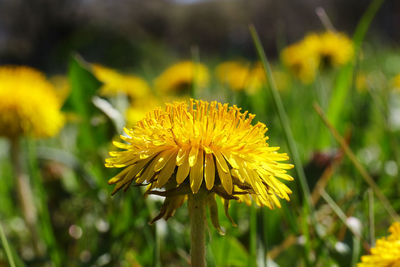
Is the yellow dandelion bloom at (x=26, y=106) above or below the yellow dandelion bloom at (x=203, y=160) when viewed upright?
above

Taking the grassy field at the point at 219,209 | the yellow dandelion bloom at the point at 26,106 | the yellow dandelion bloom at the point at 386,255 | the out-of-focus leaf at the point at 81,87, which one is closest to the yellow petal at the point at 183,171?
the grassy field at the point at 219,209

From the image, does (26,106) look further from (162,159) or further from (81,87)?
(162,159)

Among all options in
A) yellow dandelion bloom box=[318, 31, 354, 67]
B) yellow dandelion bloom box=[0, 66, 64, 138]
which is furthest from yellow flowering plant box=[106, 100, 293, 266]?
yellow dandelion bloom box=[318, 31, 354, 67]

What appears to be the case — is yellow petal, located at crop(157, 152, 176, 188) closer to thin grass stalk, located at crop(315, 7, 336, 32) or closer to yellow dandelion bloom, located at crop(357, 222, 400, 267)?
yellow dandelion bloom, located at crop(357, 222, 400, 267)

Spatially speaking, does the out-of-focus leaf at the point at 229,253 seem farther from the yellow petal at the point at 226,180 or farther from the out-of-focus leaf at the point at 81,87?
the out-of-focus leaf at the point at 81,87

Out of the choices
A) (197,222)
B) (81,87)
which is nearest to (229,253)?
(197,222)

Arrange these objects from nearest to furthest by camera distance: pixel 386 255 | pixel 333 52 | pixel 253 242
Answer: pixel 386 255 < pixel 253 242 < pixel 333 52

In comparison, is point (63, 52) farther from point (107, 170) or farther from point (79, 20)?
point (107, 170)
